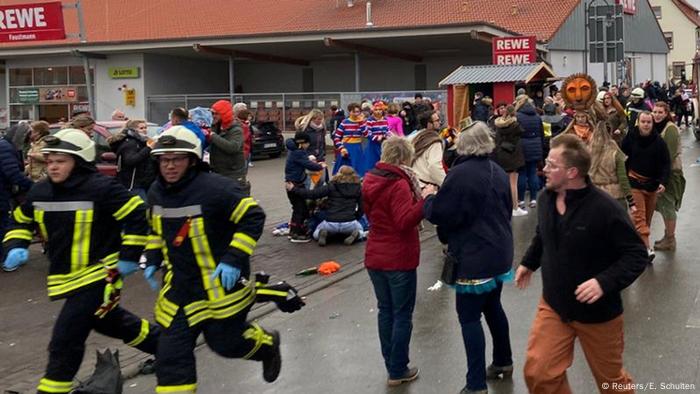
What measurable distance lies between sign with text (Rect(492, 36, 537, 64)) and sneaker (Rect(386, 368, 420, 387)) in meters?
19.1

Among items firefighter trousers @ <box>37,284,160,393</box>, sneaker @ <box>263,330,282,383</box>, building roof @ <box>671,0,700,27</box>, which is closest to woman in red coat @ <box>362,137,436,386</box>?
sneaker @ <box>263,330,282,383</box>

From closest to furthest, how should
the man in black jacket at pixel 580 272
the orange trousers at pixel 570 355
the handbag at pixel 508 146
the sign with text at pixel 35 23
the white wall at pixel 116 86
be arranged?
1. the man in black jacket at pixel 580 272
2. the orange trousers at pixel 570 355
3. the handbag at pixel 508 146
4. the sign with text at pixel 35 23
5. the white wall at pixel 116 86

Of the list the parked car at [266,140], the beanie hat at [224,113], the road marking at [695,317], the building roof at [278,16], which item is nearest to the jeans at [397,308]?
the road marking at [695,317]

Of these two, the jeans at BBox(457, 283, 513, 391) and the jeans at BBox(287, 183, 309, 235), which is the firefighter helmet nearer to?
the jeans at BBox(457, 283, 513, 391)

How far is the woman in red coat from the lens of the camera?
5496 mm

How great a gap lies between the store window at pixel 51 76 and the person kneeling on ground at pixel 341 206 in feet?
92.0

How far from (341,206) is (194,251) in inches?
252

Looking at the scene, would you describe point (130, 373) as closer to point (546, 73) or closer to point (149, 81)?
point (546, 73)

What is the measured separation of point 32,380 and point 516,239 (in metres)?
6.62

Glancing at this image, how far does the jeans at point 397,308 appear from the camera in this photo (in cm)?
552

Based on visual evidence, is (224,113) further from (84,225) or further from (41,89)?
(41,89)

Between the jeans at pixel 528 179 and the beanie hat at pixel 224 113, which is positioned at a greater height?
the beanie hat at pixel 224 113

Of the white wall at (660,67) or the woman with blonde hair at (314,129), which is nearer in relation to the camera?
the woman with blonde hair at (314,129)

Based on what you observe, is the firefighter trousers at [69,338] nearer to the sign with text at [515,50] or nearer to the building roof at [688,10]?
the sign with text at [515,50]
